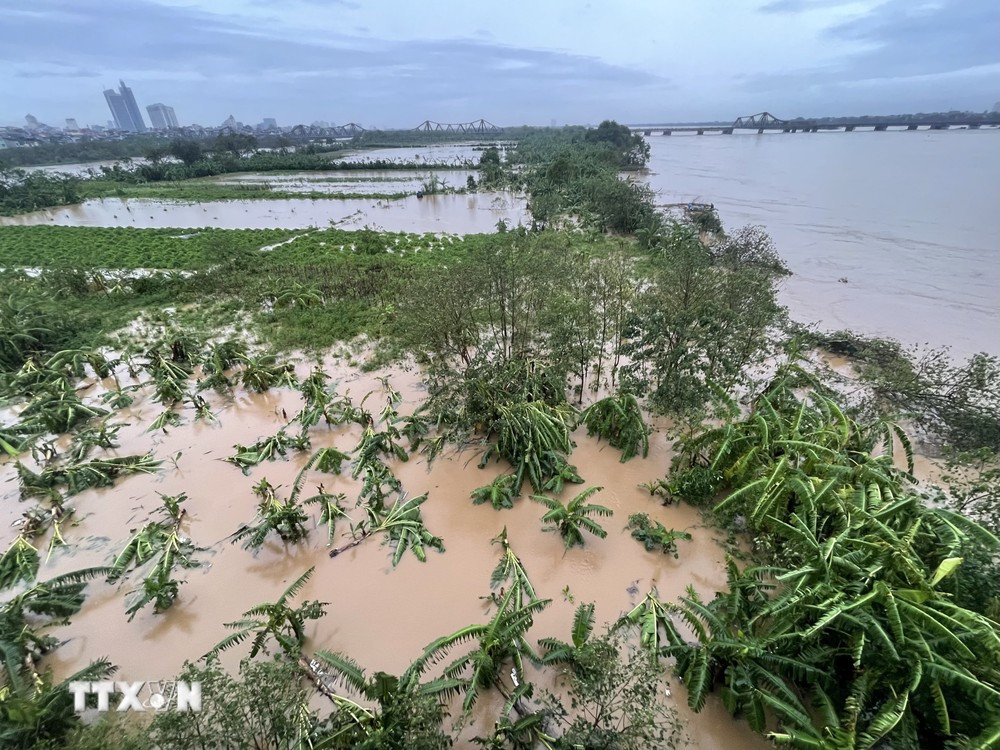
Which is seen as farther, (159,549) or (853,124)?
(853,124)

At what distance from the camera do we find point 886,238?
72.1ft

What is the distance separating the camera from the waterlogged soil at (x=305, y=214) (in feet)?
101

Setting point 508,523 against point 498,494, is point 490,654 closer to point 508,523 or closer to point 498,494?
point 508,523

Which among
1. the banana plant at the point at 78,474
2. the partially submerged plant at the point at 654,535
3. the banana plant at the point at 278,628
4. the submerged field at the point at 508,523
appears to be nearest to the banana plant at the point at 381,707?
the submerged field at the point at 508,523

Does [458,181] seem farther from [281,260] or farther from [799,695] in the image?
[799,695]

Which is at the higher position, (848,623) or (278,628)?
(848,623)

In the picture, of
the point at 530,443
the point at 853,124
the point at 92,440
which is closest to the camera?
the point at 530,443

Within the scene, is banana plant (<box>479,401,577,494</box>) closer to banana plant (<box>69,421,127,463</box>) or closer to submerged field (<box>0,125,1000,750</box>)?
submerged field (<box>0,125,1000,750</box>)

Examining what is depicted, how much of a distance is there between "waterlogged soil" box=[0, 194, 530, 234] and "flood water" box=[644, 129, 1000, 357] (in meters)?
15.6

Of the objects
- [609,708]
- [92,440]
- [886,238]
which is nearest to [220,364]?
[92,440]

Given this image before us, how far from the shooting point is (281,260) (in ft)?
69.8

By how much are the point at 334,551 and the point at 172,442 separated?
5.49 metres

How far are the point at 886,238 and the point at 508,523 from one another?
26123mm

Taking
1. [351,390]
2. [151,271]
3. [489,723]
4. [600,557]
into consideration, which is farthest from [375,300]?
[489,723]
